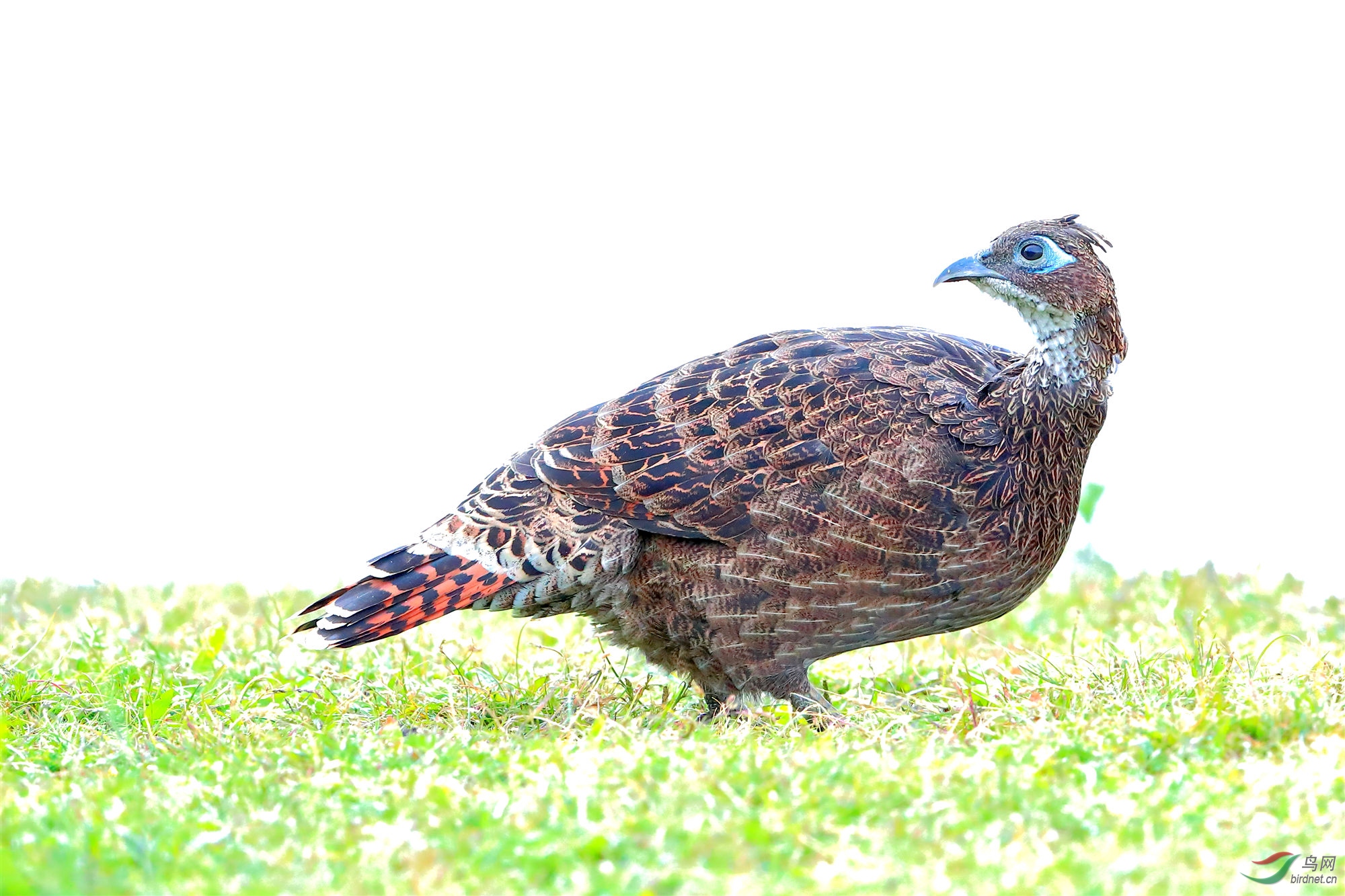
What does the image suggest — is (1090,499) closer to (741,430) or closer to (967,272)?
(967,272)

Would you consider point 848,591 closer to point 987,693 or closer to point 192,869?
point 987,693


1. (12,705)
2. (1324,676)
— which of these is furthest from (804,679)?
(12,705)

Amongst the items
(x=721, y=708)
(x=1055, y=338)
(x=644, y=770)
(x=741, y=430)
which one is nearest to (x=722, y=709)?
(x=721, y=708)

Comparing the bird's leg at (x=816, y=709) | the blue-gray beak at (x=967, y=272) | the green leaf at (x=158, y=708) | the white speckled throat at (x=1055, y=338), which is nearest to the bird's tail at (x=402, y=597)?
the green leaf at (x=158, y=708)

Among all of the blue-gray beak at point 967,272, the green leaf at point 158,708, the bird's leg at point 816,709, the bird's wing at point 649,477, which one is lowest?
the bird's leg at point 816,709

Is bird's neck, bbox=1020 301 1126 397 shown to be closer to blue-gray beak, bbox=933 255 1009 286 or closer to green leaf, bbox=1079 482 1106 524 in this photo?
blue-gray beak, bbox=933 255 1009 286

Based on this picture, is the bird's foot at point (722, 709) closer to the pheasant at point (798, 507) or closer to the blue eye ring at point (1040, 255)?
the pheasant at point (798, 507)

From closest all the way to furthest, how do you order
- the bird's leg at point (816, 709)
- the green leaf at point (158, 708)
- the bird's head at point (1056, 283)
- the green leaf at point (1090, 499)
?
1. the bird's leg at point (816, 709)
2. the green leaf at point (158, 708)
3. the bird's head at point (1056, 283)
4. the green leaf at point (1090, 499)
